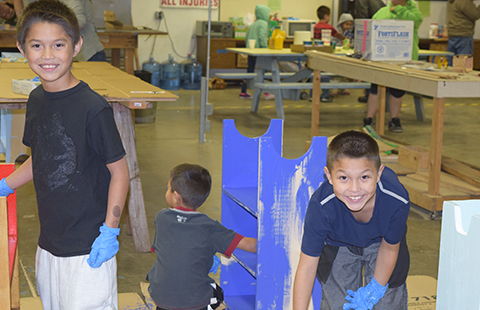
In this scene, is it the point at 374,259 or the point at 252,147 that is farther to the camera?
the point at 252,147

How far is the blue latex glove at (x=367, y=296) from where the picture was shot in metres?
1.84

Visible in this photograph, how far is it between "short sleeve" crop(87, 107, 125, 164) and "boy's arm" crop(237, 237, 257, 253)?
65 cm

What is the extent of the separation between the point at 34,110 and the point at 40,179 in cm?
22

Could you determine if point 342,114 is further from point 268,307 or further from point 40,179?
point 40,179

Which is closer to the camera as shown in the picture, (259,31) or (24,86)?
(24,86)

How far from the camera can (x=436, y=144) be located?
363cm

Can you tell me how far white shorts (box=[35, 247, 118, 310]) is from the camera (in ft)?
5.56

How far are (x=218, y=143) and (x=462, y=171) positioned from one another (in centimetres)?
247

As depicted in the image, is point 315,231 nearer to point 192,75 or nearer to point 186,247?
point 186,247

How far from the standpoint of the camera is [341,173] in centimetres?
171

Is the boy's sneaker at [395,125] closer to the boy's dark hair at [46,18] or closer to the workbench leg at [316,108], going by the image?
the workbench leg at [316,108]

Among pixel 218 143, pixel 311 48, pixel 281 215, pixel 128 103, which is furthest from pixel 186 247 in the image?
pixel 311 48

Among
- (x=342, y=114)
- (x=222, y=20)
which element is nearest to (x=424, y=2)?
(x=222, y=20)

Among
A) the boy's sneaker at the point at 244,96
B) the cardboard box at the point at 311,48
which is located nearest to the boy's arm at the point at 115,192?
the cardboard box at the point at 311,48
